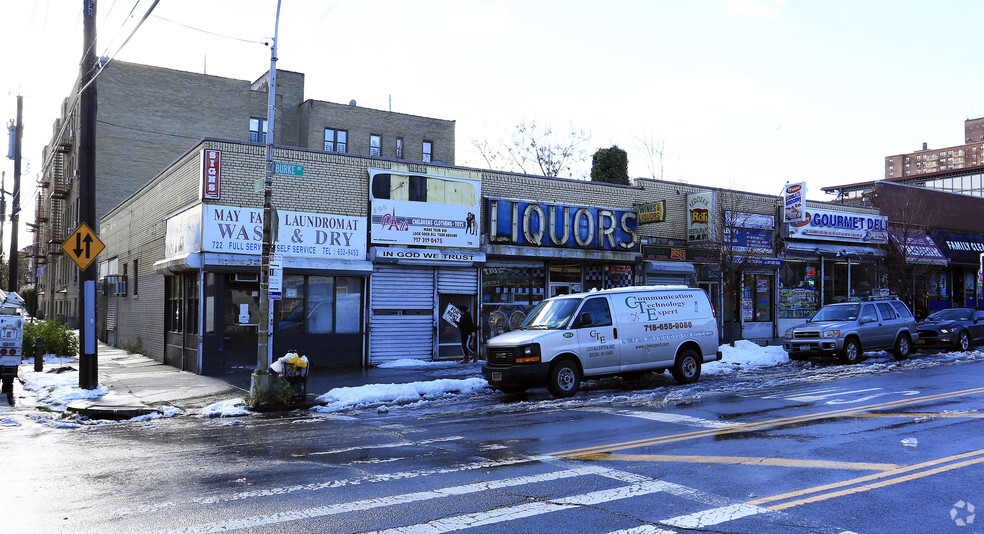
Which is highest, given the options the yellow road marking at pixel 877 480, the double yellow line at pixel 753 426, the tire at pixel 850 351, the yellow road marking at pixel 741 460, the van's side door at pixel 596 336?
the van's side door at pixel 596 336

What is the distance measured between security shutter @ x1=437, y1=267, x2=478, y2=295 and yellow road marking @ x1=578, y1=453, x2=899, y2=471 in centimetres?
1354

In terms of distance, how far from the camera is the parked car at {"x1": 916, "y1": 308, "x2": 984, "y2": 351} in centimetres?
2206

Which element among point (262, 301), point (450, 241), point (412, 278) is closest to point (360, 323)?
point (412, 278)

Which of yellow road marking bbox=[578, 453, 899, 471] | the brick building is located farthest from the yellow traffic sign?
the brick building

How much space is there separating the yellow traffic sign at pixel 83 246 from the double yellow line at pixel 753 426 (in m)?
11.4

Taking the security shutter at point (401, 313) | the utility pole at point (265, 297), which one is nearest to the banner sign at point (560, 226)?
the security shutter at point (401, 313)

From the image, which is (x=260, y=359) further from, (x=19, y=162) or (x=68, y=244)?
(x=19, y=162)

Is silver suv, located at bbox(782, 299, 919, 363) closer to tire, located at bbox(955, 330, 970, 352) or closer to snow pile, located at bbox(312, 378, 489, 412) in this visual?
tire, located at bbox(955, 330, 970, 352)

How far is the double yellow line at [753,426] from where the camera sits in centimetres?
848

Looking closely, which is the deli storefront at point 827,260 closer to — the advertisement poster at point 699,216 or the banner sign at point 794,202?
the banner sign at point 794,202

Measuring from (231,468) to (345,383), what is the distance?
8.28 meters

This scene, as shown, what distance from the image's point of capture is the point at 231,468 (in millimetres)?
7801

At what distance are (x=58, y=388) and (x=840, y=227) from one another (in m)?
29.2

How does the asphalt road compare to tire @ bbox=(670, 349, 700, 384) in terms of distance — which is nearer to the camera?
the asphalt road
